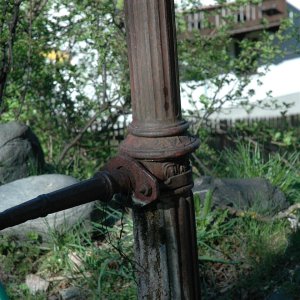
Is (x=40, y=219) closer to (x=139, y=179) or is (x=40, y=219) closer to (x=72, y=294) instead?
(x=72, y=294)

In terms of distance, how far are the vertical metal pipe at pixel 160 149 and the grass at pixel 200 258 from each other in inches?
52.5

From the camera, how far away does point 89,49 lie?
7188 millimetres

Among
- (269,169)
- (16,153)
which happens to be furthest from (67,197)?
(269,169)

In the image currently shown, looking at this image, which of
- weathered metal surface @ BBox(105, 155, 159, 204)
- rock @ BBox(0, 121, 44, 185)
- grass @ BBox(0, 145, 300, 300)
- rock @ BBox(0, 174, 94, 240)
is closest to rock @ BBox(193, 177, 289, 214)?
grass @ BBox(0, 145, 300, 300)

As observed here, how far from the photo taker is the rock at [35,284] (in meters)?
4.37

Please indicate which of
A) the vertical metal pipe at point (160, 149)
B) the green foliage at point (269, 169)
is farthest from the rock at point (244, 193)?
the vertical metal pipe at point (160, 149)

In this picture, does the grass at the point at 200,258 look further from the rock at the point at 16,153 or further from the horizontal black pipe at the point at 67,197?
the horizontal black pipe at the point at 67,197

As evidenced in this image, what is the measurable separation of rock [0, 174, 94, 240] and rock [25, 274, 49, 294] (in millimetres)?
318

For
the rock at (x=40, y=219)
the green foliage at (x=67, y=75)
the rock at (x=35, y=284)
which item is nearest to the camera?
the rock at (x=35, y=284)

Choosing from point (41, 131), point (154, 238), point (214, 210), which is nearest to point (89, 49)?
point (41, 131)

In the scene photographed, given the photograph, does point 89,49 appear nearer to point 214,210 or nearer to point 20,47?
point 20,47

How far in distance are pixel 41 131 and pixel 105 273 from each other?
356 centimetres

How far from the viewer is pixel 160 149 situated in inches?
106

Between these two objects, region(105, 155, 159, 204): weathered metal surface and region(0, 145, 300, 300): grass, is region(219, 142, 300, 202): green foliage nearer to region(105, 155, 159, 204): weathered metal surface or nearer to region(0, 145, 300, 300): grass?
region(0, 145, 300, 300): grass
